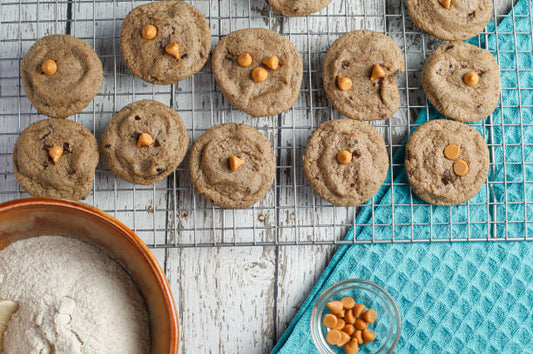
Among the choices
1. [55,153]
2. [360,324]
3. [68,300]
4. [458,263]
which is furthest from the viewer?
[458,263]

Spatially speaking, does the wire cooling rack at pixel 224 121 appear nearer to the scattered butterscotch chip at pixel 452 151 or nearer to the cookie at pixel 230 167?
the cookie at pixel 230 167

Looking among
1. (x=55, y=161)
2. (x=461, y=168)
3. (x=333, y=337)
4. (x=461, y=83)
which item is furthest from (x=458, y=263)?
(x=55, y=161)

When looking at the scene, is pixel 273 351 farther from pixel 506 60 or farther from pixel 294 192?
pixel 506 60

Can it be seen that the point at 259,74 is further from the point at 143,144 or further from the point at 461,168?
the point at 461,168

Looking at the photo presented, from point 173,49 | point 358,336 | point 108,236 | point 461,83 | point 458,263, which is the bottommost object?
point 358,336

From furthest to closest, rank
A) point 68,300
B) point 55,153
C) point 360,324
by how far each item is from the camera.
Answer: point 360,324 → point 55,153 → point 68,300

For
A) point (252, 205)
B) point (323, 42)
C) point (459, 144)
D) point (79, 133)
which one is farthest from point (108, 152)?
point (459, 144)
